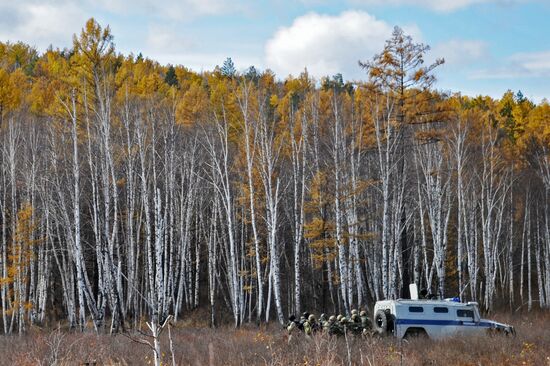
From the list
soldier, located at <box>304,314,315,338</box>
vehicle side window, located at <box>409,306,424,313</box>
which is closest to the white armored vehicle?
vehicle side window, located at <box>409,306,424,313</box>

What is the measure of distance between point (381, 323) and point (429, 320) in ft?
4.42

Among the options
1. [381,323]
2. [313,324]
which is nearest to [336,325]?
[313,324]

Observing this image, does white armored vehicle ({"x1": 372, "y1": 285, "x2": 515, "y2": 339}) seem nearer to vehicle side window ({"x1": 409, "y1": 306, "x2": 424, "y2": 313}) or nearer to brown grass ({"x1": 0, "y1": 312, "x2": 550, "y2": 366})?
vehicle side window ({"x1": 409, "y1": 306, "x2": 424, "y2": 313})

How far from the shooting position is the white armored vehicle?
15547mm

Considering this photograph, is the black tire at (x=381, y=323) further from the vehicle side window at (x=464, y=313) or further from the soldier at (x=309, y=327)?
the vehicle side window at (x=464, y=313)

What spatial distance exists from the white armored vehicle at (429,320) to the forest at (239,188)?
3.98 metres

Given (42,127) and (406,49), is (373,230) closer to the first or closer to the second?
(406,49)

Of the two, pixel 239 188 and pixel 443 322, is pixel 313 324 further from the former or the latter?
pixel 239 188

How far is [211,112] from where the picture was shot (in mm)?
25906

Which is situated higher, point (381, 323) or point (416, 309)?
point (416, 309)

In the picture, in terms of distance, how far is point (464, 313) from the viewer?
639 inches

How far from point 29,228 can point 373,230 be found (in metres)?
16.3

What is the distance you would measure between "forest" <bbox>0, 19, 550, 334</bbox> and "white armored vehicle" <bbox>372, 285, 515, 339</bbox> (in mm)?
3976

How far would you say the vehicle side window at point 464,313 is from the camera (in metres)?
16.2
